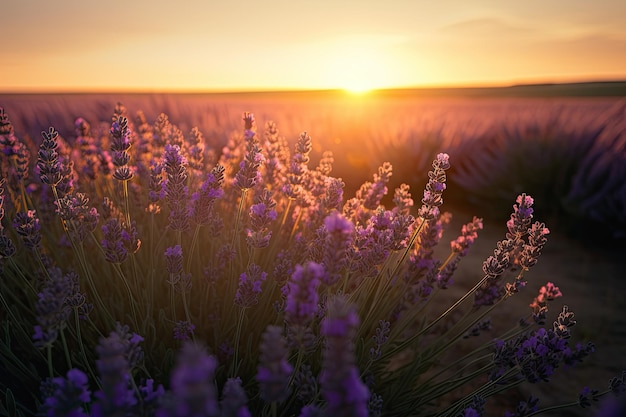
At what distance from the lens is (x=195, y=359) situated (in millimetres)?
527

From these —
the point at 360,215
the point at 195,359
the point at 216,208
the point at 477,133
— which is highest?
the point at 477,133

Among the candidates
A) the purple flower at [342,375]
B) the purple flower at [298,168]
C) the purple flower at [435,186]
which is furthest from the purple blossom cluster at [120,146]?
the purple flower at [342,375]

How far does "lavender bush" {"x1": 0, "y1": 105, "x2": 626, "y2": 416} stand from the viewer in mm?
869

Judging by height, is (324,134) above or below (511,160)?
above

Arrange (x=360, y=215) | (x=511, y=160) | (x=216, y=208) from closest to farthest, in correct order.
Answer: (x=360, y=215), (x=216, y=208), (x=511, y=160)

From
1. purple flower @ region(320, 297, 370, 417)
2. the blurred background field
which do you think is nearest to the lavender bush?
purple flower @ region(320, 297, 370, 417)

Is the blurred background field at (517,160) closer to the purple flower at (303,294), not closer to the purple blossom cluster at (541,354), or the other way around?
the purple blossom cluster at (541,354)

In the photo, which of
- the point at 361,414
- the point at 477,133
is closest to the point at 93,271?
the point at 361,414

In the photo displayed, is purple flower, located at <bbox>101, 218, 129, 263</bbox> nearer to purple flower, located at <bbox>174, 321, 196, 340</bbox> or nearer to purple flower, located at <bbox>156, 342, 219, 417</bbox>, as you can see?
purple flower, located at <bbox>174, 321, 196, 340</bbox>

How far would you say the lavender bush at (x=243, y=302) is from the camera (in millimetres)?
869

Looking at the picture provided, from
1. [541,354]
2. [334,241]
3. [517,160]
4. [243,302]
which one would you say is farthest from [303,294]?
[517,160]

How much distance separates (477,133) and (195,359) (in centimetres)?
759

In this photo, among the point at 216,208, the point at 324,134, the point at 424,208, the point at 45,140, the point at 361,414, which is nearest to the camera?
the point at 361,414

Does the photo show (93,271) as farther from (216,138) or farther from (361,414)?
(216,138)
